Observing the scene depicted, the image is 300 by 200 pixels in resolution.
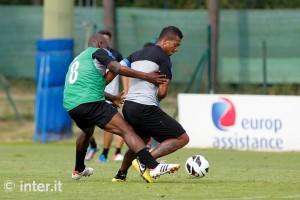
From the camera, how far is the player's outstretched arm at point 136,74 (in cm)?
1370

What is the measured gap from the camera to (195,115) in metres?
25.0

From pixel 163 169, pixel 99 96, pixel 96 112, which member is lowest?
pixel 163 169

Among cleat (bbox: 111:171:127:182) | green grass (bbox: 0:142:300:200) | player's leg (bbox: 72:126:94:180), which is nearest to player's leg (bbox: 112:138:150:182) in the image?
cleat (bbox: 111:171:127:182)

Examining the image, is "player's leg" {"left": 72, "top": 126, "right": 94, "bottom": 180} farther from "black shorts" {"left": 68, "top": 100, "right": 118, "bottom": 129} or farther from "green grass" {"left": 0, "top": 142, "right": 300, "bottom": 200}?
"black shorts" {"left": 68, "top": 100, "right": 118, "bottom": 129}

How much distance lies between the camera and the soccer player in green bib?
45.3 ft

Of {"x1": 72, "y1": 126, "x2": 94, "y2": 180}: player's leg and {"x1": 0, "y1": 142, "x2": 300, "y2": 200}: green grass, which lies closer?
{"x1": 0, "y1": 142, "x2": 300, "y2": 200}: green grass

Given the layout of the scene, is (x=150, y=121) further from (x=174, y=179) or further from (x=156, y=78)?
(x=174, y=179)

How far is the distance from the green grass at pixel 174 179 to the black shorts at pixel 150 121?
2.13 ft

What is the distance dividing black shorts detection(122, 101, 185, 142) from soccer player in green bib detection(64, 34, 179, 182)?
0.16 m

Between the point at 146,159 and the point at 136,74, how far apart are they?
1.08 meters

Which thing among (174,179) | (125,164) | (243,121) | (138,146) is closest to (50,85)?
(243,121)

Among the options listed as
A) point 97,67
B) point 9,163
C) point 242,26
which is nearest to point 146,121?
point 97,67

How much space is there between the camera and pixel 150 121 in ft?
46.1

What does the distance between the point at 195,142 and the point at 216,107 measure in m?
0.95
